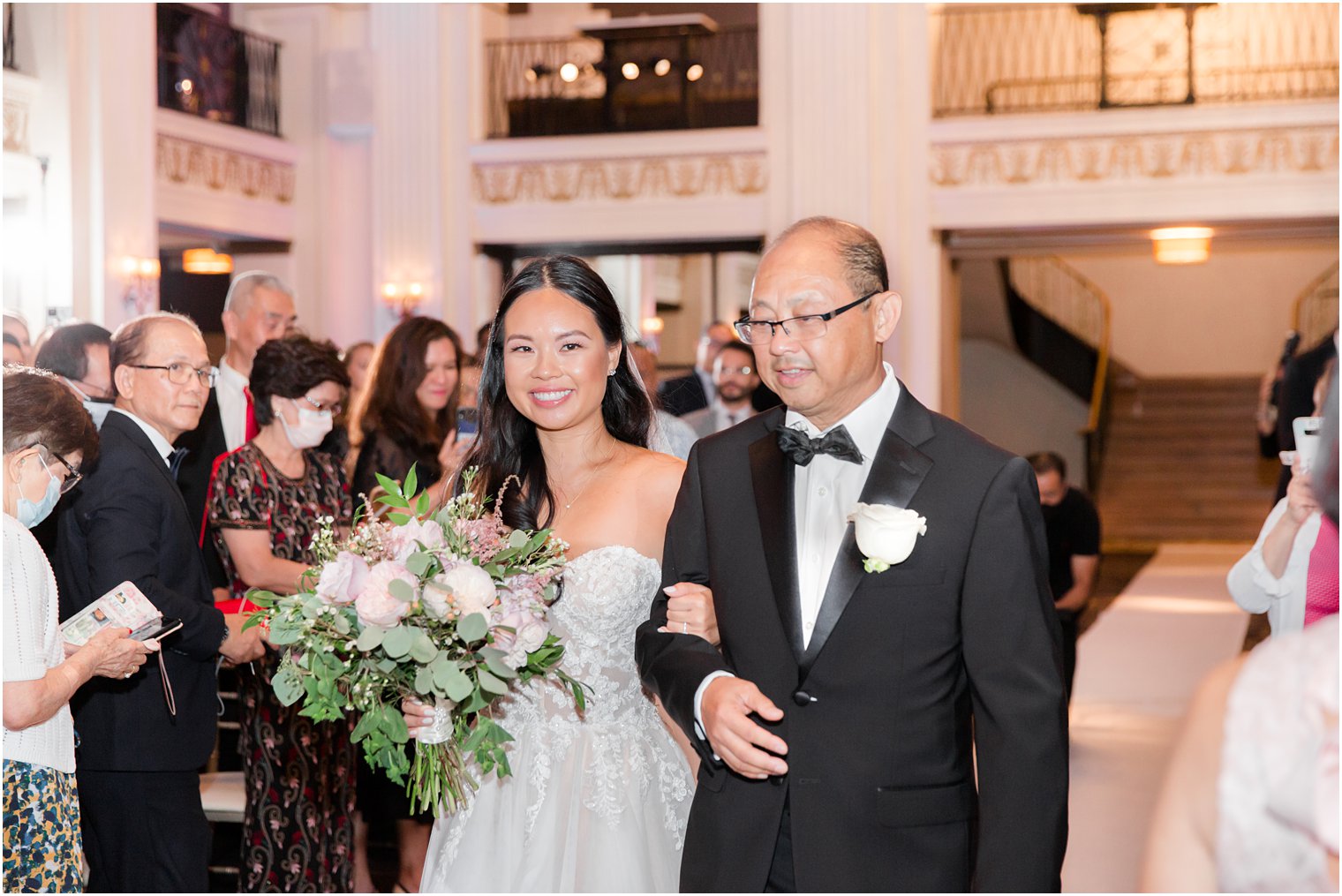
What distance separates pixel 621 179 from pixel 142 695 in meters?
11.3

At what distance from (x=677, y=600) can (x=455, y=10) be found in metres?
13.4

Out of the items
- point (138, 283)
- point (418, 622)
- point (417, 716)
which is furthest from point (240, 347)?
point (138, 283)

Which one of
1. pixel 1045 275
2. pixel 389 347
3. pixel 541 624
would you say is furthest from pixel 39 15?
pixel 1045 275

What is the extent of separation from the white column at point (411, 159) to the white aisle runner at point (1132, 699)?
7.71m

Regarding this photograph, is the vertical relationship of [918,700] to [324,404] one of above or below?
below

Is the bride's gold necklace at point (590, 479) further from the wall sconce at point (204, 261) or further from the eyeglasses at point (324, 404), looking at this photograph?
the wall sconce at point (204, 261)

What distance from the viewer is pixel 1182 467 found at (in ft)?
62.2

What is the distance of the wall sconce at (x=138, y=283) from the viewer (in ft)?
37.1

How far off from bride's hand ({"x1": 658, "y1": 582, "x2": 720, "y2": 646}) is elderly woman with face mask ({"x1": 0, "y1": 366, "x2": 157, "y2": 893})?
134 centimetres

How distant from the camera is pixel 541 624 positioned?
98.6 inches

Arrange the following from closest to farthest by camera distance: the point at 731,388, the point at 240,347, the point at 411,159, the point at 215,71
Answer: the point at 240,347 < the point at 731,388 < the point at 411,159 < the point at 215,71

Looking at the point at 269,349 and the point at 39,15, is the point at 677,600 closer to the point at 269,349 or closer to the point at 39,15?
the point at 269,349

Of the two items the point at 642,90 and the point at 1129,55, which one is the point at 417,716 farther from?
the point at 1129,55

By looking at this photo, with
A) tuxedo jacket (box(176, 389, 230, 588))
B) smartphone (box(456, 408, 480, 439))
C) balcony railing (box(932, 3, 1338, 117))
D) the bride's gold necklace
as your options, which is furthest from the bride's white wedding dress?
balcony railing (box(932, 3, 1338, 117))
